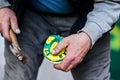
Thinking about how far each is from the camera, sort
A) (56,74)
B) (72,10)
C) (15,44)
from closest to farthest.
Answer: (15,44)
(72,10)
(56,74)

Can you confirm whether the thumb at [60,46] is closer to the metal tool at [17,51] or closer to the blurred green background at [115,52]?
the metal tool at [17,51]

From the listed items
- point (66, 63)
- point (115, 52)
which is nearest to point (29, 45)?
point (66, 63)

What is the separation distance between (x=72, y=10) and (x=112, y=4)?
0.13m

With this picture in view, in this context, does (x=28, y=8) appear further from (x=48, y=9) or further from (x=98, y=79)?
(x=98, y=79)

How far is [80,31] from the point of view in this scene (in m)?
1.10

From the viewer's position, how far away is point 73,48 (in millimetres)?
1063

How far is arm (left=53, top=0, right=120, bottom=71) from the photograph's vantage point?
1061mm

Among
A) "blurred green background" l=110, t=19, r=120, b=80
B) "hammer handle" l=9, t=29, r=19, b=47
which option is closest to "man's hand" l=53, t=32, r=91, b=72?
"hammer handle" l=9, t=29, r=19, b=47

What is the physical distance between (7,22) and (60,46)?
0.20 m

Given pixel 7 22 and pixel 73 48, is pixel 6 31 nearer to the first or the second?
pixel 7 22

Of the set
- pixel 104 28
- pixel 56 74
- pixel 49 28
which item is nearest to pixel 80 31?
pixel 104 28

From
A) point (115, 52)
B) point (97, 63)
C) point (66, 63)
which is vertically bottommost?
point (115, 52)

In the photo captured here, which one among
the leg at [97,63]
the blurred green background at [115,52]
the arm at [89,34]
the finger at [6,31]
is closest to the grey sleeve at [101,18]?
the arm at [89,34]

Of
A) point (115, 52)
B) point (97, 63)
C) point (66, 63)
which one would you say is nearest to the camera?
point (66, 63)
